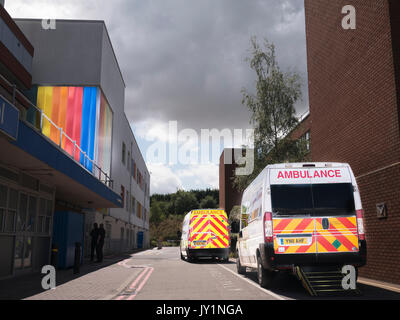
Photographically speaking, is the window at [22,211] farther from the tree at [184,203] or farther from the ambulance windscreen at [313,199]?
the tree at [184,203]

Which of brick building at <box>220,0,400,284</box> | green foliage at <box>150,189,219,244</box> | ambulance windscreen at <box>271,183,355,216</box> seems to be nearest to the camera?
ambulance windscreen at <box>271,183,355,216</box>

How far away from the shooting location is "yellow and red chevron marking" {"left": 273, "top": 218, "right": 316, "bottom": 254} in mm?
9047

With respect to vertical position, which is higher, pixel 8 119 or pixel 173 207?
pixel 173 207

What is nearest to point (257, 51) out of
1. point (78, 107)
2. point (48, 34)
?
point (78, 107)

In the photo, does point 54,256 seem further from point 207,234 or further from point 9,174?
point 207,234

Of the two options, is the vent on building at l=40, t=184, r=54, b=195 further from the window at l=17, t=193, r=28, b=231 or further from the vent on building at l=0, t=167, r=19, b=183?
the vent on building at l=0, t=167, r=19, b=183

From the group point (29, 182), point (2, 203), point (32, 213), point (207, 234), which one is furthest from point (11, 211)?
point (207, 234)

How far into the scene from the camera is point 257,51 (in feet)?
81.3

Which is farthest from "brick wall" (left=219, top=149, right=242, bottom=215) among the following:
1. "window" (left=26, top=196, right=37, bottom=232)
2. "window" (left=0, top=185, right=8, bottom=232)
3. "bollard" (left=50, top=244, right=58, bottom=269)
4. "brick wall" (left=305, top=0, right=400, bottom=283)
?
"window" (left=0, top=185, right=8, bottom=232)

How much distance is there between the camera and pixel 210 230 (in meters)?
19.8

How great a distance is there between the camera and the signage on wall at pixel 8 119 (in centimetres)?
852

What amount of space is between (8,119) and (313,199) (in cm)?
670

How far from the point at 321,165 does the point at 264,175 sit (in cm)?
129

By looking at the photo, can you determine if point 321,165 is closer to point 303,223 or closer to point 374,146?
point 303,223
